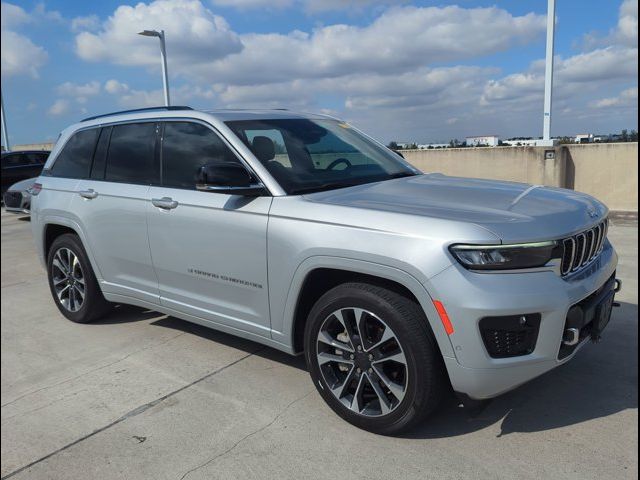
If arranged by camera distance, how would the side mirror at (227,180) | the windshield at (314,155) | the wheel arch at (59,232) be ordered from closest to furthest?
the side mirror at (227,180) → the windshield at (314,155) → the wheel arch at (59,232)

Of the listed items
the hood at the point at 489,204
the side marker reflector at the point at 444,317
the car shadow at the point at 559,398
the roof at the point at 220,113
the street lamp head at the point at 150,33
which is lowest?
the car shadow at the point at 559,398

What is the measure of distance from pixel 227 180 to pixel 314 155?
832 mm

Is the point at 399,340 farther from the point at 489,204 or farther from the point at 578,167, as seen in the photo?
the point at 578,167

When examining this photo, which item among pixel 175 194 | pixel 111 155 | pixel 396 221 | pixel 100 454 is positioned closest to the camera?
pixel 396 221

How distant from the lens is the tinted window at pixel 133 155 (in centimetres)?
419

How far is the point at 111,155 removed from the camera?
15.0 ft

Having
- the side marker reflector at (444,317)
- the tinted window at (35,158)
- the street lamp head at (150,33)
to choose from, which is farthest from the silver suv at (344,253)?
the tinted window at (35,158)

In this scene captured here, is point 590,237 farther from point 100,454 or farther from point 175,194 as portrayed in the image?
point 100,454

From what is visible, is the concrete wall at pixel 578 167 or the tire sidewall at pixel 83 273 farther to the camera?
the concrete wall at pixel 578 167

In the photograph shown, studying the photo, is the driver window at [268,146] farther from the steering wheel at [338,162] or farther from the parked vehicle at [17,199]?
the parked vehicle at [17,199]

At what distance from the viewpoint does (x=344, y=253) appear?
288 cm

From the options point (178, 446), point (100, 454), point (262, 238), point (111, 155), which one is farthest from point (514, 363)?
point (111, 155)

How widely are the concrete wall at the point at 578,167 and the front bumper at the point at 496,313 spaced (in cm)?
844

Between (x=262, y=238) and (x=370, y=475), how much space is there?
57.3 inches
